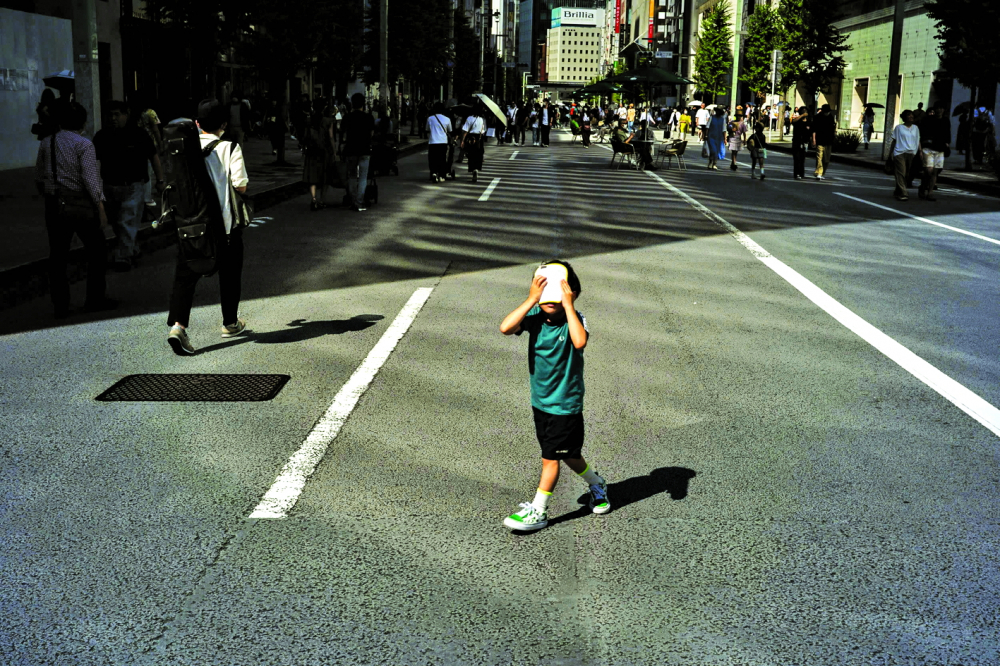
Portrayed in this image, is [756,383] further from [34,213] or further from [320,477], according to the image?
[34,213]

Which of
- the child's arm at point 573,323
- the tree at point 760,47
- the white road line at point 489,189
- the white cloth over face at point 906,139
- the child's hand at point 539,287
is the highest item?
the tree at point 760,47

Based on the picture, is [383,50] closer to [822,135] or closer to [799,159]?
[799,159]

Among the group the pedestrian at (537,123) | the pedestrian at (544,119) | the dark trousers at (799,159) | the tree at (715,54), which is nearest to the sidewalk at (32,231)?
the dark trousers at (799,159)

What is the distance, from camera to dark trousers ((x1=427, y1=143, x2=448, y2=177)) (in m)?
25.0

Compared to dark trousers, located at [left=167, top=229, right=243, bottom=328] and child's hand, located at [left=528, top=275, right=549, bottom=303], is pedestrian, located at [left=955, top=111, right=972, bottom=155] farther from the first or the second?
child's hand, located at [left=528, top=275, right=549, bottom=303]

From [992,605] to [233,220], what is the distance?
6.03m

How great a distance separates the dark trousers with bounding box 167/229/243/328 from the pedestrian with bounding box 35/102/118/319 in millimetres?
1670

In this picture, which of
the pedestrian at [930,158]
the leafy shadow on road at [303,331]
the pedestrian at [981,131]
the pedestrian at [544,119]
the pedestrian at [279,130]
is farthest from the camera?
the pedestrian at [544,119]

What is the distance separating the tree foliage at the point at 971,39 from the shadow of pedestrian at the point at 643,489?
27821 mm

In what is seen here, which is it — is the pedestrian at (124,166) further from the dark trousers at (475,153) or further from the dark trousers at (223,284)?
the dark trousers at (475,153)

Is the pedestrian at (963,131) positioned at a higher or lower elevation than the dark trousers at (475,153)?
higher

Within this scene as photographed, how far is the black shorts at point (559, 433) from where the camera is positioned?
4488 mm

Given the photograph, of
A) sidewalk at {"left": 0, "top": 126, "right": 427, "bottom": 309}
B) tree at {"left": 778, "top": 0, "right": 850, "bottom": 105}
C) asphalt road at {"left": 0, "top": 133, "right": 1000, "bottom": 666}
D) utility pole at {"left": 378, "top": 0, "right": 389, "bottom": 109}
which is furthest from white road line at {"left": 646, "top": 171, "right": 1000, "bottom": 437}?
tree at {"left": 778, "top": 0, "right": 850, "bottom": 105}

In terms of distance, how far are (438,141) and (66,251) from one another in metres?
15.8
